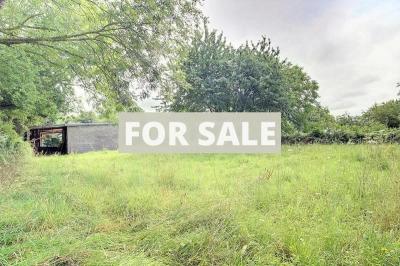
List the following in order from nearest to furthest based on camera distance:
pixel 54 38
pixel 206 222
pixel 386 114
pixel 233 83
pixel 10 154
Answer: pixel 206 222 → pixel 54 38 → pixel 10 154 → pixel 233 83 → pixel 386 114

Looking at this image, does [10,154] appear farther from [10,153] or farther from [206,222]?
[206,222]

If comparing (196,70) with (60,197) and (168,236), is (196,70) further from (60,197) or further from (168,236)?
(168,236)

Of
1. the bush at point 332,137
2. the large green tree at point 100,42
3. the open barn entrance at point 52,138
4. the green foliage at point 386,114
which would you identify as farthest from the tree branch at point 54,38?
the green foliage at point 386,114

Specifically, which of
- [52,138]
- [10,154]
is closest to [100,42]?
[10,154]

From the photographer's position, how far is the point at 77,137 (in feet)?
74.6

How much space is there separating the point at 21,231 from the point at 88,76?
6.09 metres

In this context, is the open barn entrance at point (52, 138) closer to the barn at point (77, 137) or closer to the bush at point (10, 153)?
the barn at point (77, 137)

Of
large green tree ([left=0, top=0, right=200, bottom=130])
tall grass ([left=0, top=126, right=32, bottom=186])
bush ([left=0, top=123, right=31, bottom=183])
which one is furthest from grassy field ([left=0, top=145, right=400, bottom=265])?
large green tree ([left=0, top=0, right=200, bottom=130])

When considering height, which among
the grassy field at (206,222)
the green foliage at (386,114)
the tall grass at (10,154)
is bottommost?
the grassy field at (206,222)

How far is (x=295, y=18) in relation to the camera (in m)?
11.1

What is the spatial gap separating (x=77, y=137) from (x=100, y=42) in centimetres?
1635

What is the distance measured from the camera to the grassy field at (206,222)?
9.77ft

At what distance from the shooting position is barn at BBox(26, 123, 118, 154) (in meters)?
22.2

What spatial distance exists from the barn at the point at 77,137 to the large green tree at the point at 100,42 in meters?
11.1
